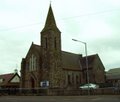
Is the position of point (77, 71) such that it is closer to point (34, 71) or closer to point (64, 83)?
point (64, 83)

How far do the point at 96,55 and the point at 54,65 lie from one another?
18.6 metres

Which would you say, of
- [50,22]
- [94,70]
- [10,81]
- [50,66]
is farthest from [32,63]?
[10,81]

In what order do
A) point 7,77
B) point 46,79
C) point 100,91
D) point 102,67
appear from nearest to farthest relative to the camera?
point 100,91
point 46,79
point 102,67
point 7,77

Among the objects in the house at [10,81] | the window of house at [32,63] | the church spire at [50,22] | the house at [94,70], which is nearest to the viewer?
the church spire at [50,22]

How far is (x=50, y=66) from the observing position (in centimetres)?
6581

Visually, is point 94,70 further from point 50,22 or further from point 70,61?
point 50,22

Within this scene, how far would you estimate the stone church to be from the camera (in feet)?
218

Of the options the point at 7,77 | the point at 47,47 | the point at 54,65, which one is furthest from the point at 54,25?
the point at 7,77

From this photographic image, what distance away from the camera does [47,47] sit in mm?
68000

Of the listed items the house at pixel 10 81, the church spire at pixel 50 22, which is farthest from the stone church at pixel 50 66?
the house at pixel 10 81

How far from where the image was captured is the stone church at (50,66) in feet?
218

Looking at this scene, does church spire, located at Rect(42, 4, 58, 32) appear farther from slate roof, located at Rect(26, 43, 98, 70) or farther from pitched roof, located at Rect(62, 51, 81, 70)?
pitched roof, located at Rect(62, 51, 81, 70)

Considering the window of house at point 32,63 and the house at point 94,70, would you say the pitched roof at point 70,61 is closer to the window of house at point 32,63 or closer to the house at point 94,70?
the house at point 94,70

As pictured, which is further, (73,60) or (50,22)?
(73,60)
